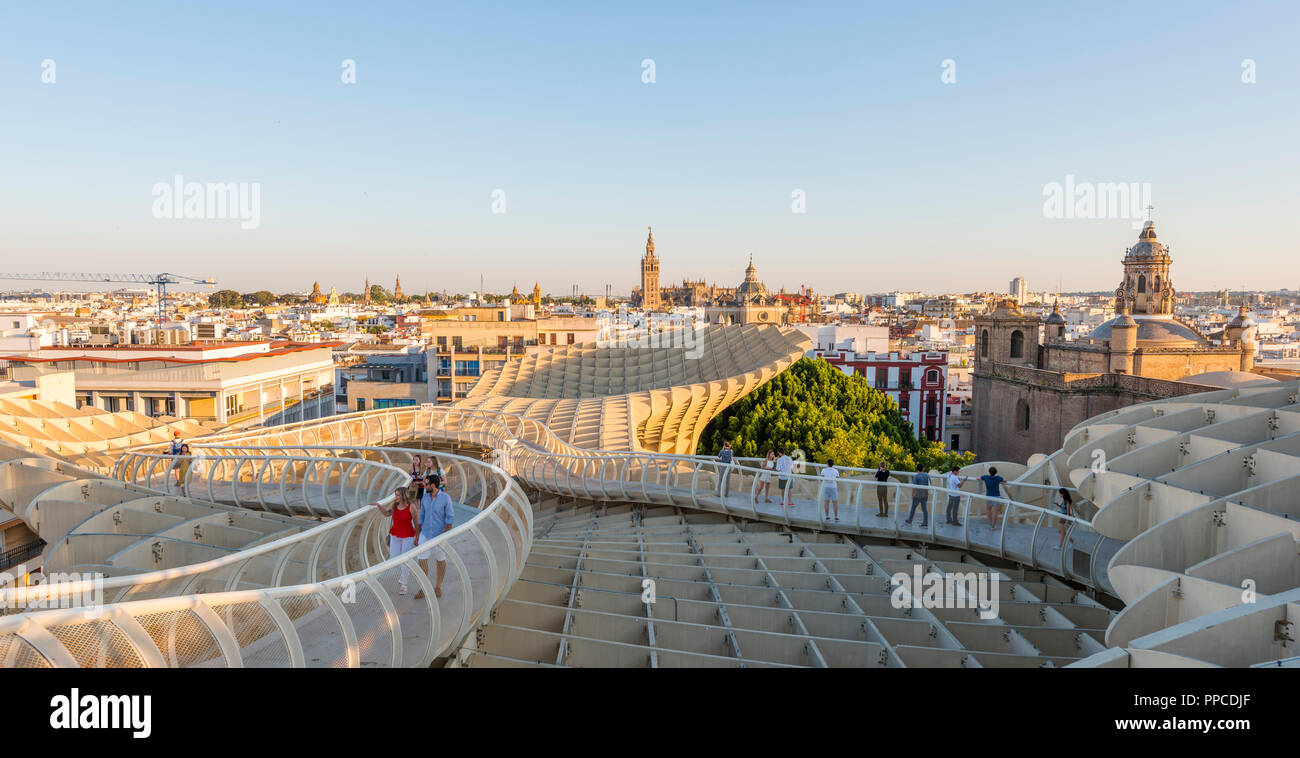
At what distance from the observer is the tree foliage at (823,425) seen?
28.8m

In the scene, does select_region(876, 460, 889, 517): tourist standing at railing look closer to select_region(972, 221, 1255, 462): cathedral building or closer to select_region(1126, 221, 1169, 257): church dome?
select_region(972, 221, 1255, 462): cathedral building

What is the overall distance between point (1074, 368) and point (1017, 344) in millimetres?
4572

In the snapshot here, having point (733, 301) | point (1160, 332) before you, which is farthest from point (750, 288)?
point (1160, 332)

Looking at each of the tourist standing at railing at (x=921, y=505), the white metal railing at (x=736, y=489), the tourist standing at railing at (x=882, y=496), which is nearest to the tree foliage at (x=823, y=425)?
the white metal railing at (x=736, y=489)

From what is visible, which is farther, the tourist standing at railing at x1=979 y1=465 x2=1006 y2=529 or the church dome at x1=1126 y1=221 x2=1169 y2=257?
the church dome at x1=1126 y1=221 x2=1169 y2=257

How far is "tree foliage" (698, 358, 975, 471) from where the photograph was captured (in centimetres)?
2880

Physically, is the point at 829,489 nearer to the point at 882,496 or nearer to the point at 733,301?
the point at 882,496

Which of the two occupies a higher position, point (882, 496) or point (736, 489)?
point (882, 496)

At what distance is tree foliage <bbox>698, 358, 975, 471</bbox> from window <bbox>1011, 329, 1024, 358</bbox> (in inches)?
712

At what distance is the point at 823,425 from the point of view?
99.2ft

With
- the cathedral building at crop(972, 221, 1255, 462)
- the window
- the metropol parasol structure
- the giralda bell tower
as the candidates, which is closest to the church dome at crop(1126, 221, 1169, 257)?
the cathedral building at crop(972, 221, 1255, 462)

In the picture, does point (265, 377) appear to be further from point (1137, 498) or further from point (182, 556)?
point (1137, 498)

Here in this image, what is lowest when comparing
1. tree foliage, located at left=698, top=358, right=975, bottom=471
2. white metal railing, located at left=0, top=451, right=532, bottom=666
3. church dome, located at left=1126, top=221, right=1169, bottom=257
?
tree foliage, located at left=698, top=358, right=975, bottom=471

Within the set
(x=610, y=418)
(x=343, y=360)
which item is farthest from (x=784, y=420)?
(x=343, y=360)
